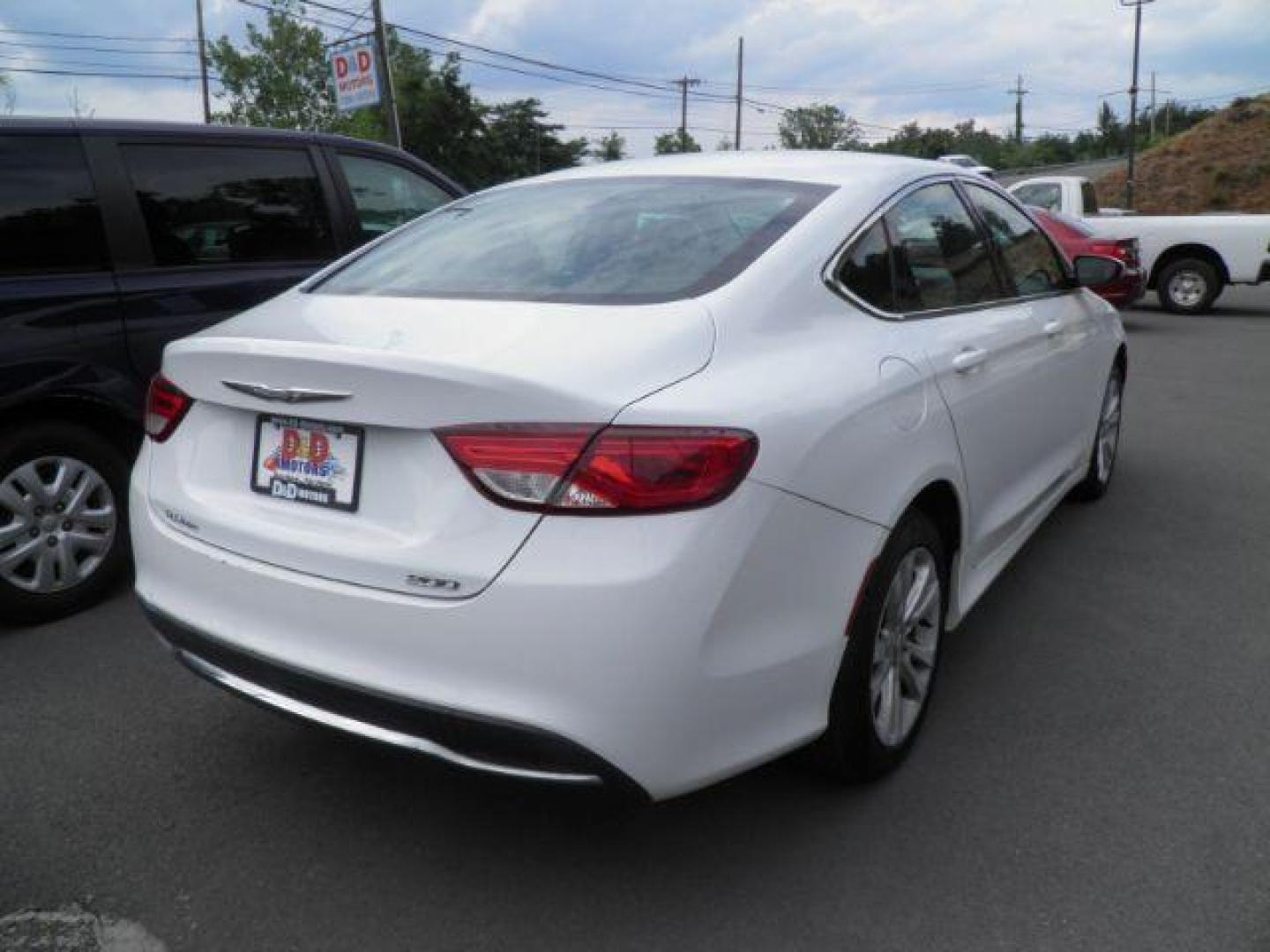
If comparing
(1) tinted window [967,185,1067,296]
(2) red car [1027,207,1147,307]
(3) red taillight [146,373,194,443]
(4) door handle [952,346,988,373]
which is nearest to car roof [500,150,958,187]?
(1) tinted window [967,185,1067,296]

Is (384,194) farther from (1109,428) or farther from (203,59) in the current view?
(203,59)

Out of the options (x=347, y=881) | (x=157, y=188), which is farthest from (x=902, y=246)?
(x=157, y=188)

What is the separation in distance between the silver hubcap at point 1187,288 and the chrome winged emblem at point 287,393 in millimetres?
14847

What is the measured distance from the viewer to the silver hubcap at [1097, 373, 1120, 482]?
5.23 metres

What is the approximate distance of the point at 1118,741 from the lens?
3049 millimetres

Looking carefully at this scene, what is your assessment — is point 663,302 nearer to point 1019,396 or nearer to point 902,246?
point 902,246

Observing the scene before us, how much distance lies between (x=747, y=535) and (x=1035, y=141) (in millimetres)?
125439

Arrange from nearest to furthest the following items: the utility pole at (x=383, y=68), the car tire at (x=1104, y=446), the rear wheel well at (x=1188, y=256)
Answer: the car tire at (x=1104, y=446) < the rear wheel well at (x=1188, y=256) < the utility pole at (x=383, y=68)

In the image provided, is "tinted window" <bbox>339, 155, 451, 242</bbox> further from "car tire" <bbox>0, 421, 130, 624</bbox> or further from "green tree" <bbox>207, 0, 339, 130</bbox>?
"green tree" <bbox>207, 0, 339, 130</bbox>

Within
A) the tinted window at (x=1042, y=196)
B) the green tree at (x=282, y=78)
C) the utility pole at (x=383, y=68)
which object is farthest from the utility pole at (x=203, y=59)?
the tinted window at (x=1042, y=196)

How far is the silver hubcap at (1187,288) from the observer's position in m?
14.4

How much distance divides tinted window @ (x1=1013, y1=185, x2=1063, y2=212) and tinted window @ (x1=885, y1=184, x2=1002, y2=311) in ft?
40.9

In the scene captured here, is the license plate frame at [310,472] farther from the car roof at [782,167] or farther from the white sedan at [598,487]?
the car roof at [782,167]

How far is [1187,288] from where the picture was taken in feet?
47.7
